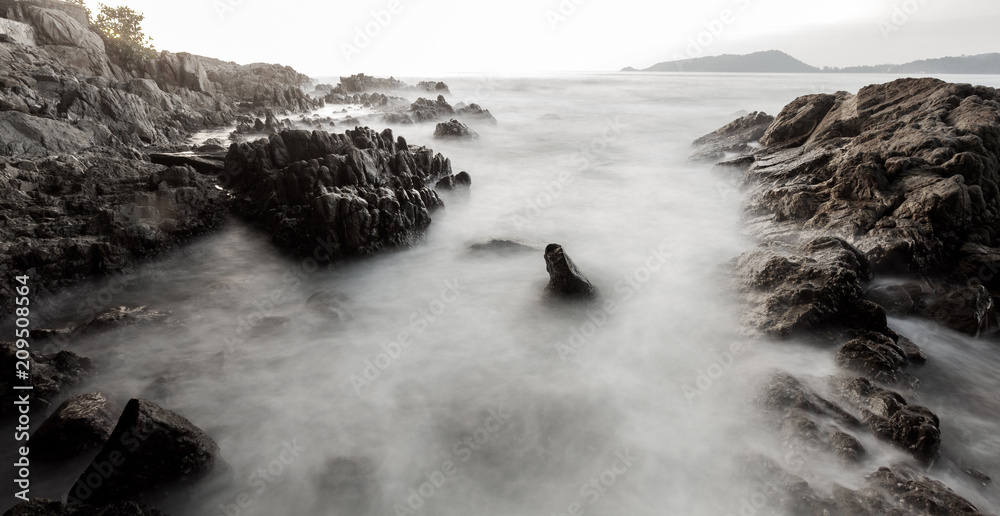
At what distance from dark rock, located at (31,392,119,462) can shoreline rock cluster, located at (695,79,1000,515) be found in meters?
7.38

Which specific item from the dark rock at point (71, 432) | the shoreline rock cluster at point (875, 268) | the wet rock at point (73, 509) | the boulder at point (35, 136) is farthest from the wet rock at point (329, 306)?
the boulder at point (35, 136)

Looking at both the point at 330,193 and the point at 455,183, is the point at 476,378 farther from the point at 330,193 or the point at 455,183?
the point at 455,183

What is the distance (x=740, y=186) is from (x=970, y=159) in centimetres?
562

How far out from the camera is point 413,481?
4.71m

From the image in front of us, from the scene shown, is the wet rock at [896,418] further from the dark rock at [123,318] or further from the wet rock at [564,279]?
the dark rock at [123,318]

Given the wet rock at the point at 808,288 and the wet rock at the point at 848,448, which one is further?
the wet rock at the point at 808,288

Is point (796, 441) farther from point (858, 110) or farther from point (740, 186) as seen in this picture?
point (858, 110)

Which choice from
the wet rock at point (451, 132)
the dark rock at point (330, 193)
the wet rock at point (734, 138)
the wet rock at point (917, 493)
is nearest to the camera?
the wet rock at point (917, 493)

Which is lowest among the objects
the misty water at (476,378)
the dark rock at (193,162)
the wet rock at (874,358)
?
the misty water at (476,378)

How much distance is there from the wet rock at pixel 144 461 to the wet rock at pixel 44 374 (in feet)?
7.21

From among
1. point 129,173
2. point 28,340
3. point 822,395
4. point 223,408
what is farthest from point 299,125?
point 822,395

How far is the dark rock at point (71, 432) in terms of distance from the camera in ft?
14.5

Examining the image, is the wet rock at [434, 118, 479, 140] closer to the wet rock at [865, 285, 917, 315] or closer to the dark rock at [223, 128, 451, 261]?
the dark rock at [223, 128, 451, 261]

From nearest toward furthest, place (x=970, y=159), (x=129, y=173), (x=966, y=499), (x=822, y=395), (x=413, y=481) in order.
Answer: (x=966, y=499) < (x=413, y=481) < (x=822, y=395) < (x=970, y=159) < (x=129, y=173)
